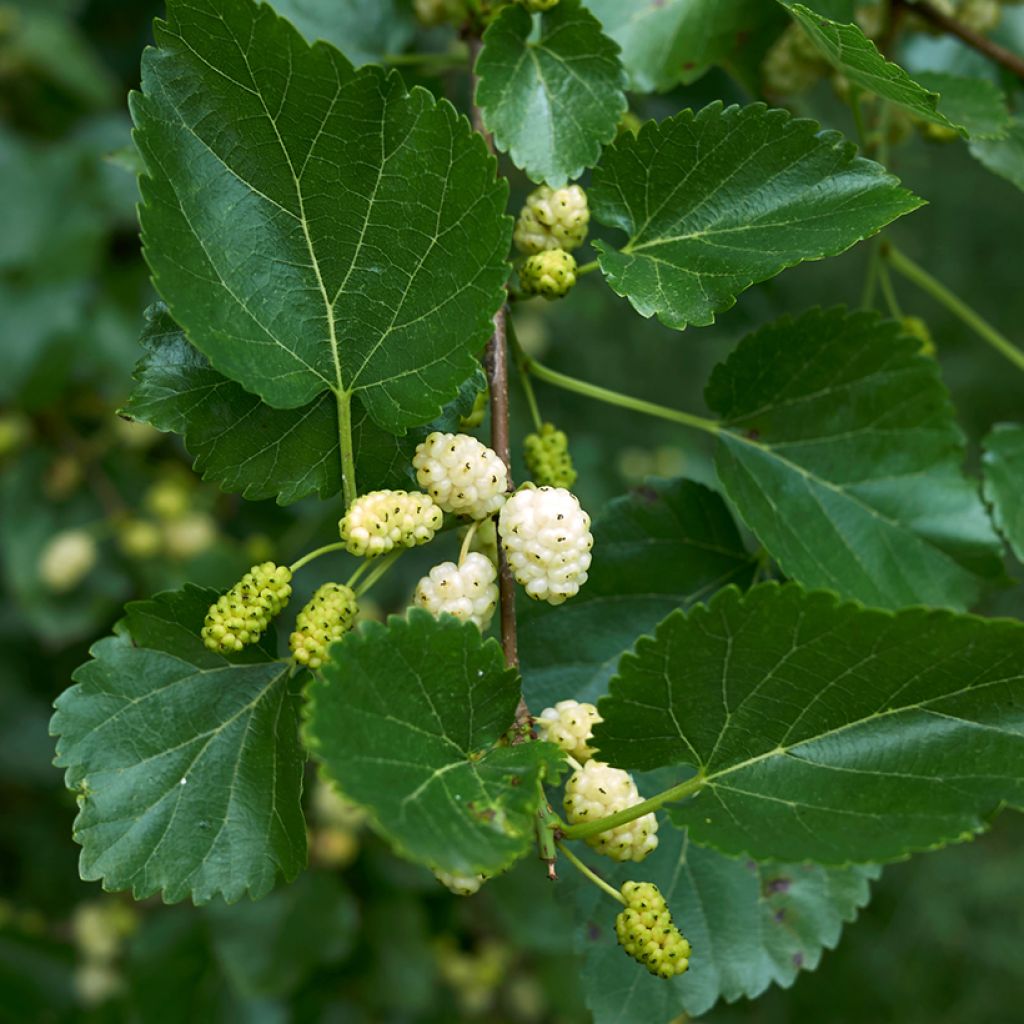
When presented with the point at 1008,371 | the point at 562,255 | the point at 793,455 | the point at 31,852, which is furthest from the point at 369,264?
the point at 1008,371

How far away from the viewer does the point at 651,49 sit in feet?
2.47

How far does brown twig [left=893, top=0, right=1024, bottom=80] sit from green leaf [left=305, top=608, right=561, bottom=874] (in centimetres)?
65

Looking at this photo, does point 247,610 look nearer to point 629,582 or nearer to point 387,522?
point 387,522

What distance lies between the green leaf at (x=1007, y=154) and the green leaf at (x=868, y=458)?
134 millimetres

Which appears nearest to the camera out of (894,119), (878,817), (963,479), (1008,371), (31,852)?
(878,817)

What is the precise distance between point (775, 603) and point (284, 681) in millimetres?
262

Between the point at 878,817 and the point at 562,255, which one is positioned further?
the point at 562,255

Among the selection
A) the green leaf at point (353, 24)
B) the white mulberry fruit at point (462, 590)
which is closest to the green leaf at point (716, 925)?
the white mulberry fruit at point (462, 590)

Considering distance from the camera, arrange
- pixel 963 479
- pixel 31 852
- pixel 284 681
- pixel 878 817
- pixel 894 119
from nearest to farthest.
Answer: pixel 878 817 < pixel 284 681 < pixel 963 479 < pixel 894 119 < pixel 31 852

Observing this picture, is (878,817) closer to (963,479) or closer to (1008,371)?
(963,479)

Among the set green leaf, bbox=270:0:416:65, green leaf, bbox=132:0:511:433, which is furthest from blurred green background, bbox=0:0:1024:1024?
green leaf, bbox=132:0:511:433

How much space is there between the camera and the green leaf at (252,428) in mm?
566

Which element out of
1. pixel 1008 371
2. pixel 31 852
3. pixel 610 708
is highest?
pixel 610 708

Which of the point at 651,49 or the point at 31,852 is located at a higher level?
the point at 651,49
